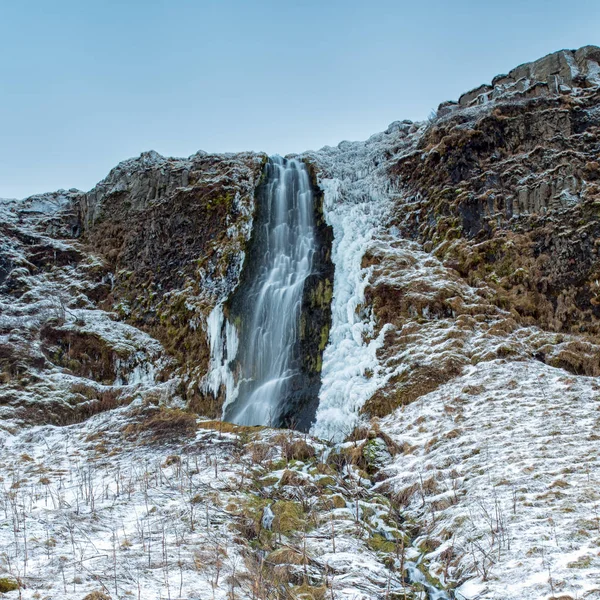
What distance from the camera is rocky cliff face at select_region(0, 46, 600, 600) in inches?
192

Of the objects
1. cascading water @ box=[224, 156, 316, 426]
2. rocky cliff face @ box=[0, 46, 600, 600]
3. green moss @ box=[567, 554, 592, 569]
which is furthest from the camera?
cascading water @ box=[224, 156, 316, 426]

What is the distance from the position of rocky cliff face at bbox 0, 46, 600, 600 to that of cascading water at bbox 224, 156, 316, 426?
0.66 m

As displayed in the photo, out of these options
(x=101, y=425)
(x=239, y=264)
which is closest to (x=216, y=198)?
(x=239, y=264)

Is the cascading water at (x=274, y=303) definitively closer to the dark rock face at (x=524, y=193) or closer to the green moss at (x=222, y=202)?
the green moss at (x=222, y=202)

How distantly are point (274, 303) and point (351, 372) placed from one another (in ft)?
13.5

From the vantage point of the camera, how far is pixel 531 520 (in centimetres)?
495

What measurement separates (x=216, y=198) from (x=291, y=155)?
531cm

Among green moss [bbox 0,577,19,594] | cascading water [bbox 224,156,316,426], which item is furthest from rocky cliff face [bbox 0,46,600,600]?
cascading water [bbox 224,156,316,426]

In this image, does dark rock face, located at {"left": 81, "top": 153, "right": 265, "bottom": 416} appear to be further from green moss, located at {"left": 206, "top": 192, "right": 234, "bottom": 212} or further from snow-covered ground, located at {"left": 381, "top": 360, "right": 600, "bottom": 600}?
snow-covered ground, located at {"left": 381, "top": 360, "right": 600, "bottom": 600}

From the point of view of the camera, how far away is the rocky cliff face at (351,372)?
4.89 metres

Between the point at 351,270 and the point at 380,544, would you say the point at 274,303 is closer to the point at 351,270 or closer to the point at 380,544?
the point at 351,270

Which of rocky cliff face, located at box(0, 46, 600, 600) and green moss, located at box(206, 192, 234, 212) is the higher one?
green moss, located at box(206, 192, 234, 212)

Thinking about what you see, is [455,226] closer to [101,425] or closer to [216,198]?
[216,198]

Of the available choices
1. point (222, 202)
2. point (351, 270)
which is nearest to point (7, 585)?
point (351, 270)
